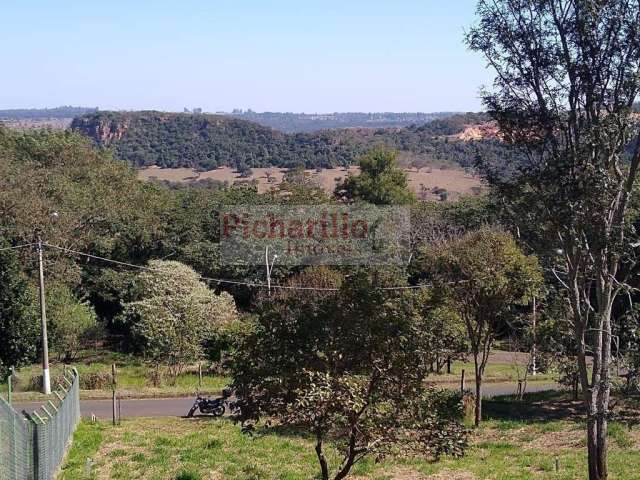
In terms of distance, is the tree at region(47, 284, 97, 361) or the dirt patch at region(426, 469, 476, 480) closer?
the dirt patch at region(426, 469, 476, 480)

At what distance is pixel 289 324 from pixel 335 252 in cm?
2530

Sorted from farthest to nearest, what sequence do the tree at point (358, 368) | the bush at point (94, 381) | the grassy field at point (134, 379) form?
1. the bush at point (94, 381)
2. the grassy field at point (134, 379)
3. the tree at point (358, 368)

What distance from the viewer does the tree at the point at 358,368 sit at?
29.2 ft

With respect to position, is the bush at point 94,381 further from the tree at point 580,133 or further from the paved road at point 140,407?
the tree at point 580,133

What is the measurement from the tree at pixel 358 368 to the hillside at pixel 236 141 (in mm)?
98946

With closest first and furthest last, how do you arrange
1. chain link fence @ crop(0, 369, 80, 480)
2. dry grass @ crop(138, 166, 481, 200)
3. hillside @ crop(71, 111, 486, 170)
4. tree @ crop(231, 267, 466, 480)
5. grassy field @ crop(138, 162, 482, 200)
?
tree @ crop(231, 267, 466, 480)
chain link fence @ crop(0, 369, 80, 480)
dry grass @ crop(138, 166, 481, 200)
grassy field @ crop(138, 162, 482, 200)
hillside @ crop(71, 111, 486, 170)

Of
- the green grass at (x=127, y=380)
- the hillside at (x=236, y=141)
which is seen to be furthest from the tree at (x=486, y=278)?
the hillside at (x=236, y=141)

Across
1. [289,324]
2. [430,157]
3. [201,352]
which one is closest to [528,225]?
[289,324]

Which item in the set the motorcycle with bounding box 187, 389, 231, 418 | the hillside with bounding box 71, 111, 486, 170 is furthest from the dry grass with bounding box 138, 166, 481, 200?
the motorcycle with bounding box 187, 389, 231, 418

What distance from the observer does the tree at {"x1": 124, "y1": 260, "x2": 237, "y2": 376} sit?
26.0 metres

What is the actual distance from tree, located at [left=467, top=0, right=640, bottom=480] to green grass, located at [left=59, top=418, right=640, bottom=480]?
5.48 feet

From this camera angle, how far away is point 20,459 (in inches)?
375

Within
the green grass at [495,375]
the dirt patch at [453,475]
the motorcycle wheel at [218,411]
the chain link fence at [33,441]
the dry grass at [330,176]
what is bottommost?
the green grass at [495,375]

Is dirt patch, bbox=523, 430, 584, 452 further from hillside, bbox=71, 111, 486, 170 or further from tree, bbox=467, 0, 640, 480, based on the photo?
hillside, bbox=71, 111, 486, 170
